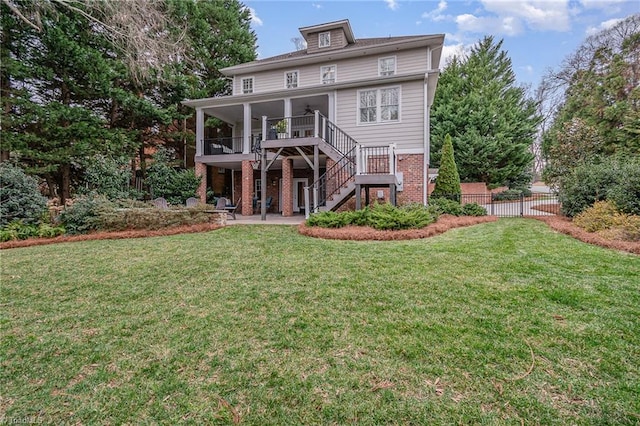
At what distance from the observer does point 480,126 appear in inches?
802

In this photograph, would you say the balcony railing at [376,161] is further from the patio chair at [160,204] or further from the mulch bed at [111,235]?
the patio chair at [160,204]

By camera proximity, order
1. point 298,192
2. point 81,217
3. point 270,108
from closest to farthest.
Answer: point 81,217, point 270,108, point 298,192

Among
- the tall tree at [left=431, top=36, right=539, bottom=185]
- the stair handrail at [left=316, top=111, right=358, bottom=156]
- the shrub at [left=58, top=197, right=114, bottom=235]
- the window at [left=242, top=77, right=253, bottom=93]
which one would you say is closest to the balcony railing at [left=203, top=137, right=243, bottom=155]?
the window at [left=242, top=77, right=253, bottom=93]

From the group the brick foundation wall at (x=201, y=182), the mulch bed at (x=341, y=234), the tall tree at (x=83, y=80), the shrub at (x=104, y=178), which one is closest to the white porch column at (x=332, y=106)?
the tall tree at (x=83, y=80)

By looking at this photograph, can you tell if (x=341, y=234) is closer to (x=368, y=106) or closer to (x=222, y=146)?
(x=368, y=106)

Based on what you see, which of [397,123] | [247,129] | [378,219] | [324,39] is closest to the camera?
[378,219]

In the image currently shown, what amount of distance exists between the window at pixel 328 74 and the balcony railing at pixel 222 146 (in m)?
5.29

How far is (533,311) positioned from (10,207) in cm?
1256

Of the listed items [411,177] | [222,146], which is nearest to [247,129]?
[222,146]

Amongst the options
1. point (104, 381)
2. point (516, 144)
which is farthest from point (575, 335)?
A: point (516, 144)

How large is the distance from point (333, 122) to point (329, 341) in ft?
37.7

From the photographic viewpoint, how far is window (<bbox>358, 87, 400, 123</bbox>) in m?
12.3

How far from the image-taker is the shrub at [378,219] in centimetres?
783

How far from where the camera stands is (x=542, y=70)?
2467 centimetres
